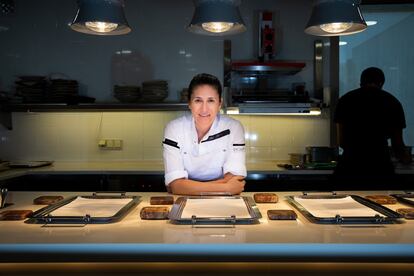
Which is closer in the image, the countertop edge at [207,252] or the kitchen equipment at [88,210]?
the countertop edge at [207,252]

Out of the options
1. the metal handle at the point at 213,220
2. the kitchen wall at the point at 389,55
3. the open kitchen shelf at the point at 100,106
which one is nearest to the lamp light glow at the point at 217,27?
the metal handle at the point at 213,220

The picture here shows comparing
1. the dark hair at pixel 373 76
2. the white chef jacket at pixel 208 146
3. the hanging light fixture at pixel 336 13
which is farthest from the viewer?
the dark hair at pixel 373 76

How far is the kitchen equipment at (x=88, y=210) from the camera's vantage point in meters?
1.74

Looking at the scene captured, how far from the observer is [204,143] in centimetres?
298

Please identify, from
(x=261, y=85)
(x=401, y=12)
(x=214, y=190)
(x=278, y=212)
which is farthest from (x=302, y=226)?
(x=401, y=12)

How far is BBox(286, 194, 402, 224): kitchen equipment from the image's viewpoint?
1.71 meters

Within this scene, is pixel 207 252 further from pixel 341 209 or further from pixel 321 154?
pixel 321 154

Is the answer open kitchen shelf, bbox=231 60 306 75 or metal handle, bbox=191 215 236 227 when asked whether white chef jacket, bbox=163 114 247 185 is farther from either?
open kitchen shelf, bbox=231 60 306 75

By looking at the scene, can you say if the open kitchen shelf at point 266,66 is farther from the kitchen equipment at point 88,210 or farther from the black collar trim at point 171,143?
the kitchen equipment at point 88,210

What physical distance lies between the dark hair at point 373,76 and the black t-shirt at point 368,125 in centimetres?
6

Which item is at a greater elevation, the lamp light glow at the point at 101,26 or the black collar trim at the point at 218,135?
the lamp light glow at the point at 101,26

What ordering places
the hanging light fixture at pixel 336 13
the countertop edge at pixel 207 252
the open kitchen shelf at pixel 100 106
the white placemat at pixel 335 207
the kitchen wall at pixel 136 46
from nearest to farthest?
the countertop edge at pixel 207 252
the white placemat at pixel 335 207
the hanging light fixture at pixel 336 13
the open kitchen shelf at pixel 100 106
the kitchen wall at pixel 136 46

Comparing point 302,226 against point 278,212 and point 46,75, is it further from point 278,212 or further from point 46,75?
point 46,75

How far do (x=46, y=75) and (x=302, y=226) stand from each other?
3953 millimetres
